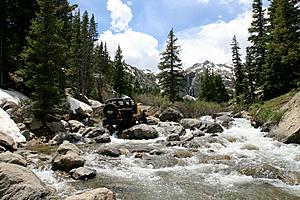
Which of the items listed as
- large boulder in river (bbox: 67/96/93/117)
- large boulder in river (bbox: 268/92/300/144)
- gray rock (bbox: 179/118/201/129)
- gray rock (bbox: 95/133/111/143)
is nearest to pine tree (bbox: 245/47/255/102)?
gray rock (bbox: 179/118/201/129)

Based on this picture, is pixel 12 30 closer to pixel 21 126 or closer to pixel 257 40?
pixel 21 126

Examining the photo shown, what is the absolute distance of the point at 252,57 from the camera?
1753 inches

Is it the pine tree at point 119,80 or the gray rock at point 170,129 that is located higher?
the pine tree at point 119,80

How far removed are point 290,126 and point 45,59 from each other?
56.1 feet

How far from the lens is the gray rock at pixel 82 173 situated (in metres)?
12.6

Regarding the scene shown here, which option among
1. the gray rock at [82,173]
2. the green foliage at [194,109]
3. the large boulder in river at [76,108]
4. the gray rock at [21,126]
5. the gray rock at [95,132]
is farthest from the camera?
the green foliage at [194,109]

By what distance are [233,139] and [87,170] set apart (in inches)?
469

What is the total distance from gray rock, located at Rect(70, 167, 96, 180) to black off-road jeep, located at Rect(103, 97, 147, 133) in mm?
12838

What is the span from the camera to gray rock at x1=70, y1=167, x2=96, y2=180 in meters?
12.6

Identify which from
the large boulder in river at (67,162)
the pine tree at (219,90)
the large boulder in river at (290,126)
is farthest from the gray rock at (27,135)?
the pine tree at (219,90)

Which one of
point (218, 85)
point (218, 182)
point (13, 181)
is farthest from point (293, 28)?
point (218, 85)

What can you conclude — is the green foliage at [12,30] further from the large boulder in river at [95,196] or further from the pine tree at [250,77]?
the pine tree at [250,77]

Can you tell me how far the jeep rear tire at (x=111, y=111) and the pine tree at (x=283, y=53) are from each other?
60.8 feet

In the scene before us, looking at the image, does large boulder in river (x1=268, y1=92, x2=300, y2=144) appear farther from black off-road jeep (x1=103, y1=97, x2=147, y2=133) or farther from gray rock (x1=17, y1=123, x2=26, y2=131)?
gray rock (x1=17, y1=123, x2=26, y2=131)
